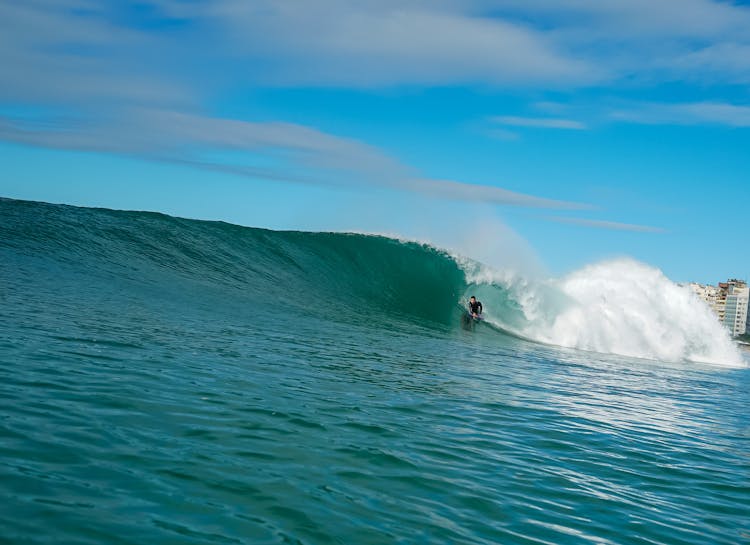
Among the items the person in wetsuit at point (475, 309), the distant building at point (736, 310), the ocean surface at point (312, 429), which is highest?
the distant building at point (736, 310)

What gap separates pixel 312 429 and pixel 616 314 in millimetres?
20169

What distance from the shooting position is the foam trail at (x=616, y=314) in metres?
23.6

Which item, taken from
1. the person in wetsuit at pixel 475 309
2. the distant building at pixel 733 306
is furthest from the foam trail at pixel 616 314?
the distant building at pixel 733 306

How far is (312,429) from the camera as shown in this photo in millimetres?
6180

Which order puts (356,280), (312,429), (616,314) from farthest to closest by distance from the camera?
(356,280), (616,314), (312,429)

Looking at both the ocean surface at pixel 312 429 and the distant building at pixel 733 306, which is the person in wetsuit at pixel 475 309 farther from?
the distant building at pixel 733 306

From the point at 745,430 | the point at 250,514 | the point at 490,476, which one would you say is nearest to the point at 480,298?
the point at 745,430

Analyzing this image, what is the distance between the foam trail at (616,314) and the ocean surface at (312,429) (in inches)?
225

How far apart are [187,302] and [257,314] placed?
1470mm

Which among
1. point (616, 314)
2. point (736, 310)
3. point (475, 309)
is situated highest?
point (736, 310)

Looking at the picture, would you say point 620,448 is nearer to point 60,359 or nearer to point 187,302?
point 60,359

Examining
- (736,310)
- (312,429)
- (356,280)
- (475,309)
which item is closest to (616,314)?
(475,309)

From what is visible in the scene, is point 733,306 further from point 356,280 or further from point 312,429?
point 312,429

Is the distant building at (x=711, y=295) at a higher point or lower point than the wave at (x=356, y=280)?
higher
